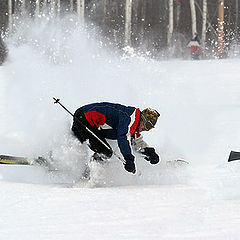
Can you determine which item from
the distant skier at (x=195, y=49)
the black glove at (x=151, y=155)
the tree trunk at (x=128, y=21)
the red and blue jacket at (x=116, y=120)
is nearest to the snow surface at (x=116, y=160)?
the black glove at (x=151, y=155)

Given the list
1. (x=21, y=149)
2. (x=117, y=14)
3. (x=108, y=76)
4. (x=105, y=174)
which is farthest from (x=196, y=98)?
(x=117, y=14)

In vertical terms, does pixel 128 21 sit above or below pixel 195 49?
above

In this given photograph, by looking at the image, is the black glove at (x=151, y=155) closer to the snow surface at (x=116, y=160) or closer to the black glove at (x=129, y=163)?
the snow surface at (x=116, y=160)

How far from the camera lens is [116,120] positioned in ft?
18.8

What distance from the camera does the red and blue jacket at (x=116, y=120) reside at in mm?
5480

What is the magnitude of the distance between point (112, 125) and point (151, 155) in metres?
0.66

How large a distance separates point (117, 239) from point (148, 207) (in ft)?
2.99

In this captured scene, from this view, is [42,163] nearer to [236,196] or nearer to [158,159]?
[158,159]

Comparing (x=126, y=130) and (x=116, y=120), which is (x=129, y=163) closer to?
(x=126, y=130)

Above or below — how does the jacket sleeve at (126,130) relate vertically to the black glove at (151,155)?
above

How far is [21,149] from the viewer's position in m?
7.38

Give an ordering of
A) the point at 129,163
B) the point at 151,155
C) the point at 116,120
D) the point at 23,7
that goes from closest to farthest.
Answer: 1. the point at 129,163
2. the point at 116,120
3. the point at 151,155
4. the point at 23,7

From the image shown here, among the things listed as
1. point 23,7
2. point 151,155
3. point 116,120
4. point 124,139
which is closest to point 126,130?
point 124,139

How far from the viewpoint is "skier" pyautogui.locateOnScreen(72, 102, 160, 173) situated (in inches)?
216
